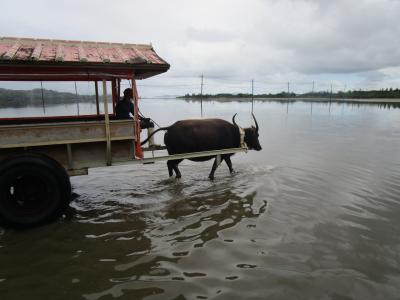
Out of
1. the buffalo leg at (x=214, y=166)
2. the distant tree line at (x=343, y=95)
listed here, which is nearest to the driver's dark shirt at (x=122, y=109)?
the buffalo leg at (x=214, y=166)

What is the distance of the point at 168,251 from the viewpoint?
3.92 meters

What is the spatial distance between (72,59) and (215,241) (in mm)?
3296

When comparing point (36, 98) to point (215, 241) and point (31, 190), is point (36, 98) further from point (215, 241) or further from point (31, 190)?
point (215, 241)

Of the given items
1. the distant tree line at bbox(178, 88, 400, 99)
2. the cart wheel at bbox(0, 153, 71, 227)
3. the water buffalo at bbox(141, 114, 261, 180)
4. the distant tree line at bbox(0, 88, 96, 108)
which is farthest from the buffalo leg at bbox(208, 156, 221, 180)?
the distant tree line at bbox(178, 88, 400, 99)

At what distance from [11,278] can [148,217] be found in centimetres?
211

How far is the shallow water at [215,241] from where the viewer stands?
3218 millimetres

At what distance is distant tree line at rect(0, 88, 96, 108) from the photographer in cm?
545

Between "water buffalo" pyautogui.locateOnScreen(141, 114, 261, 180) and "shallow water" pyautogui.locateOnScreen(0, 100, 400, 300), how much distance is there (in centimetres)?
74

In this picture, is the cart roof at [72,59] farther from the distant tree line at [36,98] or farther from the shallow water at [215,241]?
the shallow water at [215,241]

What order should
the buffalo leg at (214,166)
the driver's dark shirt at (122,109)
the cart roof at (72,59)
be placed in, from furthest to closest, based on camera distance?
the buffalo leg at (214,166) → the driver's dark shirt at (122,109) → the cart roof at (72,59)

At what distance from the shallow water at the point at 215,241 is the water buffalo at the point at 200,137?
74cm

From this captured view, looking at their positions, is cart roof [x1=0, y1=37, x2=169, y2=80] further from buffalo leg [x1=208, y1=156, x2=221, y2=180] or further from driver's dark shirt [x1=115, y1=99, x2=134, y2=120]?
buffalo leg [x1=208, y1=156, x2=221, y2=180]

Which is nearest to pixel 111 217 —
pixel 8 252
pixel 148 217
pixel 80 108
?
pixel 148 217

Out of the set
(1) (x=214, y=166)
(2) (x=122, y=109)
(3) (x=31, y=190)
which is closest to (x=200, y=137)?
(1) (x=214, y=166)
